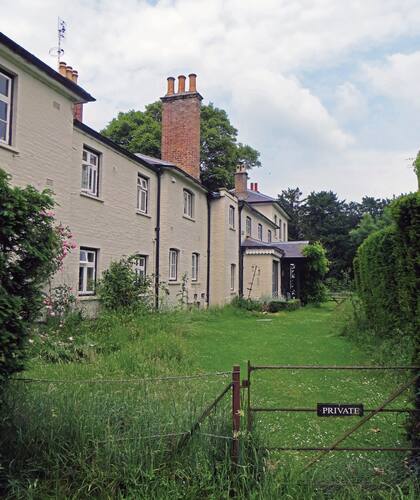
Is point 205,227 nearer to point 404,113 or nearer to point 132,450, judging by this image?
point 404,113

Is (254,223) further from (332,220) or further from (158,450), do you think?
(332,220)

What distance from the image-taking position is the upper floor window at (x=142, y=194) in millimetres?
15234

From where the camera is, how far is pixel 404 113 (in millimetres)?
10898

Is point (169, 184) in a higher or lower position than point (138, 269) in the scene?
higher

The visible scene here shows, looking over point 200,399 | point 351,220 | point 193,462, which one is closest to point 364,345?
point 200,399

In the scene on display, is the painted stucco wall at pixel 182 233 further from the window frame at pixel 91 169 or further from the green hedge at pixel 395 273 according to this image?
the green hedge at pixel 395 273

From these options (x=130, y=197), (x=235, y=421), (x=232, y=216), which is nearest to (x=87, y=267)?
(x=130, y=197)

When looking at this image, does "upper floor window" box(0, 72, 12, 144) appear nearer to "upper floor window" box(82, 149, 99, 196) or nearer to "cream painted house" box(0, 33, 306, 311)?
"cream painted house" box(0, 33, 306, 311)

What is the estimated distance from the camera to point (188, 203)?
19.2m

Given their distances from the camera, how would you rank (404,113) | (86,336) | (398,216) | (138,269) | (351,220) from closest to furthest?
(398,216) → (86,336) → (404,113) → (138,269) → (351,220)

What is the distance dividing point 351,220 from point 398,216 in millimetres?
54427

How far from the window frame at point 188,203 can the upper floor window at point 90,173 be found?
6189 millimetres

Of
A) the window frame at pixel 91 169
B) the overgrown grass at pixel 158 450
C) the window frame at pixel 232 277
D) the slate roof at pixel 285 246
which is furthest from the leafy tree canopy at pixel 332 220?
the overgrown grass at pixel 158 450

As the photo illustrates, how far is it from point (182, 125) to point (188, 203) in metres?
3.68
